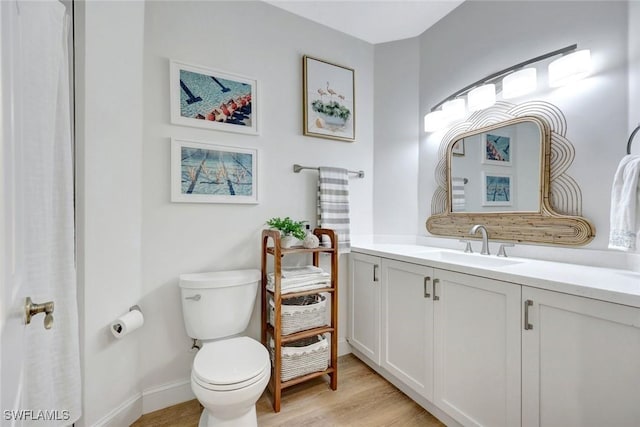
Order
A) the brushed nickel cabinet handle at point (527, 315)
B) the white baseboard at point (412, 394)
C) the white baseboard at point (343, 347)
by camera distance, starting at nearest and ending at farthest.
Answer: the brushed nickel cabinet handle at point (527, 315), the white baseboard at point (412, 394), the white baseboard at point (343, 347)

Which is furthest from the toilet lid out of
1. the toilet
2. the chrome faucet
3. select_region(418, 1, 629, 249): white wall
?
select_region(418, 1, 629, 249): white wall

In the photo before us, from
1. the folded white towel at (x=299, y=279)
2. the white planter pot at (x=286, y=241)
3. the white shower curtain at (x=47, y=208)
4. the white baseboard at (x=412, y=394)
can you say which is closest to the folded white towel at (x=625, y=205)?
the white baseboard at (x=412, y=394)

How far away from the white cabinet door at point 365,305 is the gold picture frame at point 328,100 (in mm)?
1000

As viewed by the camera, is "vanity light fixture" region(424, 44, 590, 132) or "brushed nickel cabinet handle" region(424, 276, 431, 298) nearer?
"vanity light fixture" region(424, 44, 590, 132)

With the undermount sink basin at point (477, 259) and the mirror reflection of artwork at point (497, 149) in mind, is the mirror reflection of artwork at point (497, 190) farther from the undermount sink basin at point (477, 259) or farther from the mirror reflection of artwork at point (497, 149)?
the undermount sink basin at point (477, 259)

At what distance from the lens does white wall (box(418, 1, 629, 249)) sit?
1289 mm

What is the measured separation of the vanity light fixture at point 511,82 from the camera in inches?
54.2

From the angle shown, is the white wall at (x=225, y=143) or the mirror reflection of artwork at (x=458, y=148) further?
the mirror reflection of artwork at (x=458, y=148)

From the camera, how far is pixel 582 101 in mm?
1383

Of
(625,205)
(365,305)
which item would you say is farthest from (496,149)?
(365,305)

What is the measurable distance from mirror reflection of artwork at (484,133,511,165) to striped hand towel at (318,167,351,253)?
0.96 metres

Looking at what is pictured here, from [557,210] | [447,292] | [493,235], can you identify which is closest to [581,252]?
[557,210]

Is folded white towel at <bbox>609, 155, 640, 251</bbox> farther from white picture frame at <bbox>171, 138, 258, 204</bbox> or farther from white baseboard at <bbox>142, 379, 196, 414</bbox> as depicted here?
white baseboard at <bbox>142, 379, 196, 414</bbox>

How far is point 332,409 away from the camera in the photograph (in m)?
1.62
